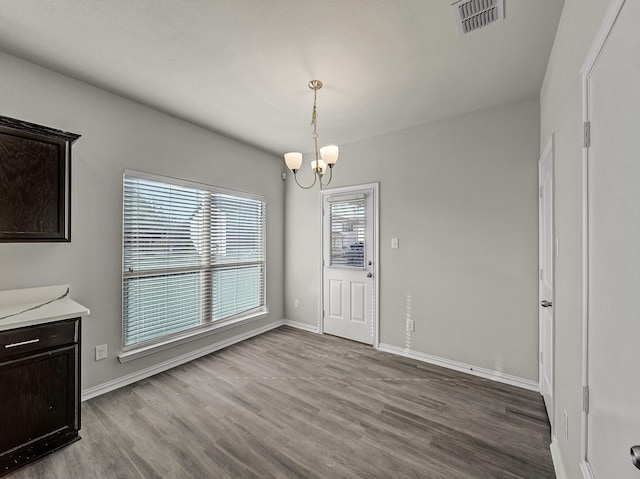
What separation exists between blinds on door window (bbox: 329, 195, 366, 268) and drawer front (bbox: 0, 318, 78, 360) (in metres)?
2.86

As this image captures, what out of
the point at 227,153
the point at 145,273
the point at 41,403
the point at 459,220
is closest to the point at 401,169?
the point at 459,220

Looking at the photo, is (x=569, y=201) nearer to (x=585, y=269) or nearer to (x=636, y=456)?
(x=585, y=269)

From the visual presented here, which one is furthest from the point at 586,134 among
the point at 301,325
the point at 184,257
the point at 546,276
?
the point at 301,325

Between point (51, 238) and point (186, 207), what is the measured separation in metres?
1.27

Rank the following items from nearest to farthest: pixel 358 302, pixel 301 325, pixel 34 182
Answer: 1. pixel 34 182
2. pixel 358 302
3. pixel 301 325

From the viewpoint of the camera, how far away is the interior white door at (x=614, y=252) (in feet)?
2.57

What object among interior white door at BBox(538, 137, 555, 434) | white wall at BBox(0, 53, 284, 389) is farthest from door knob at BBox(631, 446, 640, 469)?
white wall at BBox(0, 53, 284, 389)

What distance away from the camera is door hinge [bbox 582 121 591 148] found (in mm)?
1148

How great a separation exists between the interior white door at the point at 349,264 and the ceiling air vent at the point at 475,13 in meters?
2.05

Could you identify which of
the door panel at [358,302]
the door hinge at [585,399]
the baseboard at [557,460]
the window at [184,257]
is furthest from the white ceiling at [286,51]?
the baseboard at [557,460]

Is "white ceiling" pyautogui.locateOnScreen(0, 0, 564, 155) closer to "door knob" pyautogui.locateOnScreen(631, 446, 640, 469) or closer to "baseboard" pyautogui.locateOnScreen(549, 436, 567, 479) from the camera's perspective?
"door knob" pyautogui.locateOnScreen(631, 446, 640, 469)

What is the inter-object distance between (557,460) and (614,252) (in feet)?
5.18

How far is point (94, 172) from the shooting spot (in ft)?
8.16

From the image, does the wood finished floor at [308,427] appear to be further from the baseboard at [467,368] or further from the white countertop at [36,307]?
the white countertop at [36,307]
